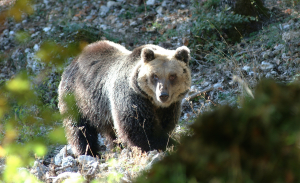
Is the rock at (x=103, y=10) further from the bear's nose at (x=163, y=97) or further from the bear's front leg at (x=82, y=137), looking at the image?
the bear's nose at (x=163, y=97)

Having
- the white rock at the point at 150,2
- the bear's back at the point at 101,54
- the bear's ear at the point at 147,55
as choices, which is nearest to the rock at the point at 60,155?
the bear's back at the point at 101,54

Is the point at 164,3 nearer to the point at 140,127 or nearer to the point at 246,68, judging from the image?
the point at 246,68

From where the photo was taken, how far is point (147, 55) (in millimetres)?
5348

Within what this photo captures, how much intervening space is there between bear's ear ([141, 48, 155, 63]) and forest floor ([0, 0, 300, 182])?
920 mm

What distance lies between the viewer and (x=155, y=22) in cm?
1087

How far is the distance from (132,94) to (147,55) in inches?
26.8

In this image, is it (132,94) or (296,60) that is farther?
(296,60)

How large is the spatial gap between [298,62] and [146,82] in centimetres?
338

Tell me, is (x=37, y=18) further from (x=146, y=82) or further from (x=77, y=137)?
(x=146, y=82)

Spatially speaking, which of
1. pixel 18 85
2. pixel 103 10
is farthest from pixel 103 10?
pixel 18 85

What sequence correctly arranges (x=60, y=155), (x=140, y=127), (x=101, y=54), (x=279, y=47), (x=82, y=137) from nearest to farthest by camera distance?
(x=140, y=127) → (x=60, y=155) → (x=82, y=137) → (x=101, y=54) → (x=279, y=47)

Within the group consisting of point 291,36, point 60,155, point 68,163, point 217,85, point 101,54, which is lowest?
point 60,155

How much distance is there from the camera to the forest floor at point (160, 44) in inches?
207

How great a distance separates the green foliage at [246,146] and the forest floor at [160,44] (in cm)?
192
